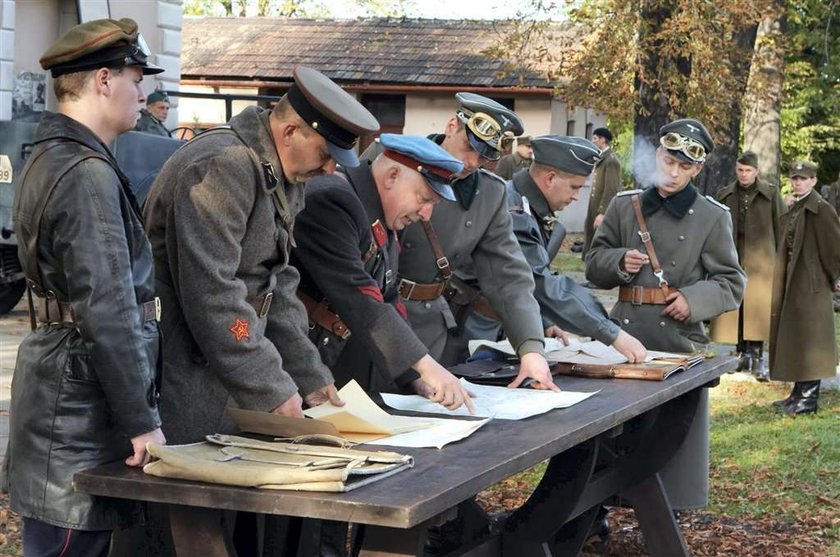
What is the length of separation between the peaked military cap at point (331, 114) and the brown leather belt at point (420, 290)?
170 centimetres

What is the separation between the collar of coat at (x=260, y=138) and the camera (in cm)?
377

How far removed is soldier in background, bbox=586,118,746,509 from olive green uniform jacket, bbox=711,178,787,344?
5260 millimetres

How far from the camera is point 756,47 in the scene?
19438mm

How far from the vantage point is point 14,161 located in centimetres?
1220

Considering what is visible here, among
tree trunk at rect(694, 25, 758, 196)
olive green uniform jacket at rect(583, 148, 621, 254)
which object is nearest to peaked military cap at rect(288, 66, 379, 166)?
tree trunk at rect(694, 25, 758, 196)

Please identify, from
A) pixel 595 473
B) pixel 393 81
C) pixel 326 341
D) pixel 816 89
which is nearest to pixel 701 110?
pixel 595 473

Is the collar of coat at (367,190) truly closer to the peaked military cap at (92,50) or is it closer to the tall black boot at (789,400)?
the peaked military cap at (92,50)

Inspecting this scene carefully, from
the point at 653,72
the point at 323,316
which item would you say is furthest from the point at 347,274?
the point at 653,72

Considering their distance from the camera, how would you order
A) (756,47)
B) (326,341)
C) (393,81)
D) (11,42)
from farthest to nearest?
(393,81) → (756,47) → (11,42) → (326,341)

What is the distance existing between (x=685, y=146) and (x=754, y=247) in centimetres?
586

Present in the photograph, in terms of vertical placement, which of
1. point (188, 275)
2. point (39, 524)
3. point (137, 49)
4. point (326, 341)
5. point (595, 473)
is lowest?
point (595, 473)

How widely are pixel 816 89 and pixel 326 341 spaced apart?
102 feet

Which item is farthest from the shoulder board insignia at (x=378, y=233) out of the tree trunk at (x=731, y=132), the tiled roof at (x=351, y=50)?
the tiled roof at (x=351, y=50)

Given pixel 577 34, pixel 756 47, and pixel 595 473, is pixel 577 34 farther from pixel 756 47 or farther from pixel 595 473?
pixel 595 473
